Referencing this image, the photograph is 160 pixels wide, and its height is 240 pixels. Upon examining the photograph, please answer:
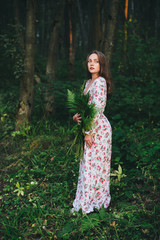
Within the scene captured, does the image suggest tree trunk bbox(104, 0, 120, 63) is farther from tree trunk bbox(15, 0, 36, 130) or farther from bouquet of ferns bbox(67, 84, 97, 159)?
bouquet of ferns bbox(67, 84, 97, 159)

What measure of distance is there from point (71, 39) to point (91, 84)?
570cm

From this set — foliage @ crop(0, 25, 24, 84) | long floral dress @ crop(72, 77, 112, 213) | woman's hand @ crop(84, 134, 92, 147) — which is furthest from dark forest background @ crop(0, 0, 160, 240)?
woman's hand @ crop(84, 134, 92, 147)

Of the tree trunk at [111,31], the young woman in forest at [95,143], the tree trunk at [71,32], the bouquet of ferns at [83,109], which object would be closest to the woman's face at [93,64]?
the young woman in forest at [95,143]

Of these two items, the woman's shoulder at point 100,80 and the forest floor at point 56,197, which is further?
the woman's shoulder at point 100,80

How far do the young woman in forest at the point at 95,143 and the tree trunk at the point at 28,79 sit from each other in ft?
7.31

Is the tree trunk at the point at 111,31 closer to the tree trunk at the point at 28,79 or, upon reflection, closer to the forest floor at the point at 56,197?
the tree trunk at the point at 28,79

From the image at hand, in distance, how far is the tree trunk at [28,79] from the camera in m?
4.51

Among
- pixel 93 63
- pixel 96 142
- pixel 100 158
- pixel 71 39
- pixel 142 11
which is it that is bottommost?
pixel 100 158

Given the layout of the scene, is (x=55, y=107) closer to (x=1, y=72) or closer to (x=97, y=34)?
(x=1, y=72)

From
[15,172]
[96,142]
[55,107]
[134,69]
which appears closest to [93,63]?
[96,142]

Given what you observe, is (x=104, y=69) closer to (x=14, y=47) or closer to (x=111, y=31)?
(x=111, y=31)

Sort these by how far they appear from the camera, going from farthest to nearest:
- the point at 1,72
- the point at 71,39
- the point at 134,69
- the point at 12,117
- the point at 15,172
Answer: the point at 71,39
the point at 1,72
the point at 134,69
the point at 12,117
the point at 15,172

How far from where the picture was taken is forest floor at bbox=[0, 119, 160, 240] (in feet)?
7.70

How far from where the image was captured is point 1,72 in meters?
7.04
